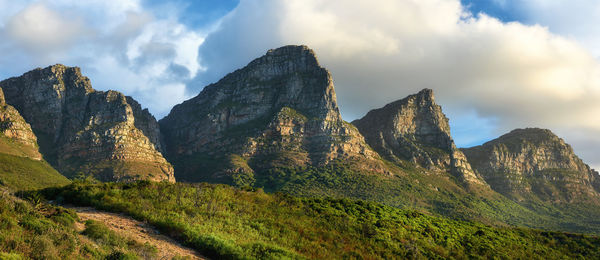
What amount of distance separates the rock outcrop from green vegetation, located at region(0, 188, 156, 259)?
16679 cm

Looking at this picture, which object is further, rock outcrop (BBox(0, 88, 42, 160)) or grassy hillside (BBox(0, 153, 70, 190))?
rock outcrop (BBox(0, 88, 42, 160))

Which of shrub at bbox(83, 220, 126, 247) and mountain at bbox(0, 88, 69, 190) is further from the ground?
mountain at bbox(0, 88, 69, 190)

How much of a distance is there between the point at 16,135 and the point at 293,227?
648 ft

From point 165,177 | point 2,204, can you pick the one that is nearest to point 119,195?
point 2,204

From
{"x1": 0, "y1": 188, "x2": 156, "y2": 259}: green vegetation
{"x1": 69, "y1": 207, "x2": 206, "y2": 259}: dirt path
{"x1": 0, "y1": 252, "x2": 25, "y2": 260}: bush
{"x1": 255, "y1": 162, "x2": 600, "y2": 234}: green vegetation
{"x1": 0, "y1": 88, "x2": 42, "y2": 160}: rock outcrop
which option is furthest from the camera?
{"x1": 0, "y1": 88, "x2": 42, "y2": 160}: rock outcrop

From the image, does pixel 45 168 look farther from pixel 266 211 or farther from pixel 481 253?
pixel 481 253

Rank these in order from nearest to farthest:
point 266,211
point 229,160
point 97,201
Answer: point 97,201
point 266,211
point 229,160

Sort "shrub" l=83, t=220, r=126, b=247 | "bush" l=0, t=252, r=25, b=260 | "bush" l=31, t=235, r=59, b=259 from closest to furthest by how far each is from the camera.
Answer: "bush" l=0, t=252, r=25, b=260 < "bush" l=31, t=235, r=59, b=259 < "shrub" l=83, t=220, r=126, b=247

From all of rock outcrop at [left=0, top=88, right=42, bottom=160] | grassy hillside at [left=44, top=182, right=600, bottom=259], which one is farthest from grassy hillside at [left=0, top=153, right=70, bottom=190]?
grassy hillside at [left=44, top=182, right=600, bottom=259]

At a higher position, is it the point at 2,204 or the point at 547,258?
the point at 2,204

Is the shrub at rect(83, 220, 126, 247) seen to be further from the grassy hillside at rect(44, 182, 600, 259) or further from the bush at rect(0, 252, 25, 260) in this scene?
the bush at rect(0, 252, 25, 260)

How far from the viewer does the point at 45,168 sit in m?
154

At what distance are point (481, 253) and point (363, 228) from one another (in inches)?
489

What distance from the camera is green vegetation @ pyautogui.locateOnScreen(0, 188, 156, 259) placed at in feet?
49.0
